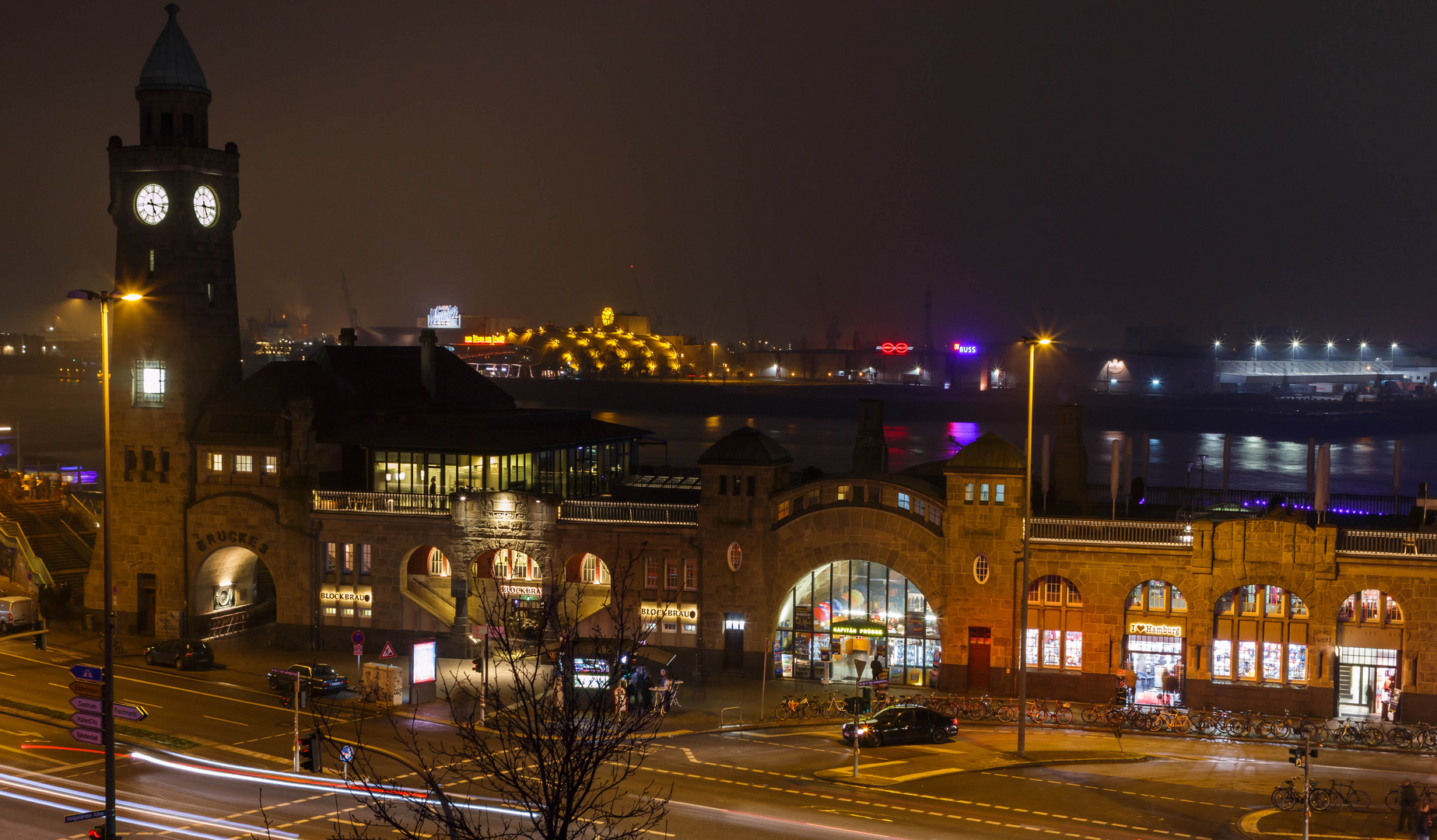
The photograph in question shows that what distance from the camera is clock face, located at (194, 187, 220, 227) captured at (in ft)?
216

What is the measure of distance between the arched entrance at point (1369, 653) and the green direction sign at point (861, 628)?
17.8 m

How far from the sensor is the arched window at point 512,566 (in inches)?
2346

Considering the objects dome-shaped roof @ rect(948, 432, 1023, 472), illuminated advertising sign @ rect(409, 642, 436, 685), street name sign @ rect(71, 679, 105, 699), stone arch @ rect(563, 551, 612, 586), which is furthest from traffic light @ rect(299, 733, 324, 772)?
dome-shaped roof @ rect(948, 432, 1023, 472)

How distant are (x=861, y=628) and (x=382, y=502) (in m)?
24.1

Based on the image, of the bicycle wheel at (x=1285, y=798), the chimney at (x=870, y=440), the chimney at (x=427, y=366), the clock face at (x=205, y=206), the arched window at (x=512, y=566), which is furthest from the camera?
the chimney at (x=427, y=366)

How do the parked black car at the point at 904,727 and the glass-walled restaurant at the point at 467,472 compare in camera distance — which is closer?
→ the parked black car at the point at 904,727

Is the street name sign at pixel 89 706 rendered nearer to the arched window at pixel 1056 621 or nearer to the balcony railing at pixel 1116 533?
the arched window at pixel 1056 621

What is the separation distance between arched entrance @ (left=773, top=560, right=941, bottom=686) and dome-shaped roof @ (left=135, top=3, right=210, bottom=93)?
41.3 metres

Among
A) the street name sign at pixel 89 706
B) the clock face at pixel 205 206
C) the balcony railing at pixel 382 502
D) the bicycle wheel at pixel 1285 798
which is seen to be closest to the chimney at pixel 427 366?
the clock face at pixel 205 206

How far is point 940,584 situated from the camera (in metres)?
52.8

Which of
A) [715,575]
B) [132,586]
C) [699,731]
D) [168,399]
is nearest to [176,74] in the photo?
[168,399]

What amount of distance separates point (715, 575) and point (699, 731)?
10.3 m

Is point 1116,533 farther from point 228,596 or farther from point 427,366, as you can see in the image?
point 228,596

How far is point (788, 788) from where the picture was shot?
1529 inches
